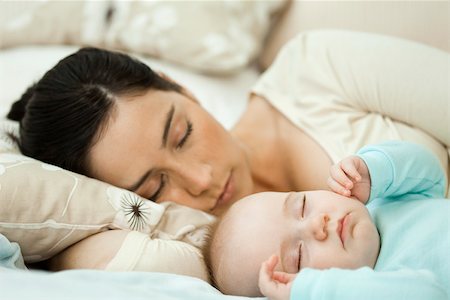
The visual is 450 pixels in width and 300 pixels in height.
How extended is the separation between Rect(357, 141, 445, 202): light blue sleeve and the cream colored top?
6.9 inches

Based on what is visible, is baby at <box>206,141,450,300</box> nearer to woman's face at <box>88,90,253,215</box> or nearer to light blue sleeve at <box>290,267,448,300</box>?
light blue sleeve at <box>290,267,448,300</box>

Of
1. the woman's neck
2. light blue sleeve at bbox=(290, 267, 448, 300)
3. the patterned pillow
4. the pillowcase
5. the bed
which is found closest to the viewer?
light blue sleeve at bbox=(290, 267, 448, 300)

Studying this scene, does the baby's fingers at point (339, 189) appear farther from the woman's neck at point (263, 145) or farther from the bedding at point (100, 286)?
the woman's neck at point (263, 145)

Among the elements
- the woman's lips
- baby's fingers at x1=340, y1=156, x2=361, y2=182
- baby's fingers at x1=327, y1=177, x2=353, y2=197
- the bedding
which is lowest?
the woman's lips

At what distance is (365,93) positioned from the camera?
4.75 feet

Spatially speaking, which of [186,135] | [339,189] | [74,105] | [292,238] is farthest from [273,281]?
[74,105]

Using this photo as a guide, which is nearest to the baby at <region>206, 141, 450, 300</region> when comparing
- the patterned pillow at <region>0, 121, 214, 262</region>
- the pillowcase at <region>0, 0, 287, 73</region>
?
the patterned pillow at <region>0, 121, 214, 262</region>

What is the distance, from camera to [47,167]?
1160 mm

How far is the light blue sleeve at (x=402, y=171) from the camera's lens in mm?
1088

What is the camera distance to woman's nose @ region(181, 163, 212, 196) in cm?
127

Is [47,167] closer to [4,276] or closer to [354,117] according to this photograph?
[4,276]

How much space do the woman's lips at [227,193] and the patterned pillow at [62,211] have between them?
0.11 metres

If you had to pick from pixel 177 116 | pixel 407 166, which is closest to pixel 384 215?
pixel 407 166

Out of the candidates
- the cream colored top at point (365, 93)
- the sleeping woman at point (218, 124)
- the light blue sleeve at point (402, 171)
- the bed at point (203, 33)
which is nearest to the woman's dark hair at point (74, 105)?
the sleeping woman at point (218, 124)
